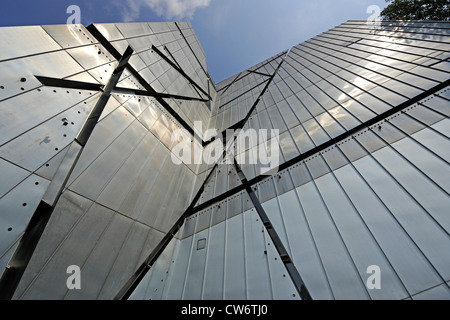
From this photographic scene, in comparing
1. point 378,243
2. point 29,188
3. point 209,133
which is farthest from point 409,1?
point 29,188

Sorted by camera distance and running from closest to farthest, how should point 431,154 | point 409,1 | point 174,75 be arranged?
point 431,154 < point 174,75 < point 409,1

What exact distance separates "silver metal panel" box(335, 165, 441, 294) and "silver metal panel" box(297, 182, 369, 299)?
18.2 inches

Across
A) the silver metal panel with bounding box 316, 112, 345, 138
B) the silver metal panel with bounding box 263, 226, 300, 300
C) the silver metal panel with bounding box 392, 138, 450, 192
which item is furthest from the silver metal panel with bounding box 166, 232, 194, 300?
the silver metal panel with bounding box 392, 138, 450, 192

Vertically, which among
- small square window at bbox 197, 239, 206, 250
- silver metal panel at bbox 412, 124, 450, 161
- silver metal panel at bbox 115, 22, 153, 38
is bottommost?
small square window at bbox 197, 239, 206, 250

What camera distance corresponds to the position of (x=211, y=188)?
6.09 metres

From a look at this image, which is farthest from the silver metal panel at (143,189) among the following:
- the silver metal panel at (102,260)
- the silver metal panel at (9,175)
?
the silver metal panel at (9,175)

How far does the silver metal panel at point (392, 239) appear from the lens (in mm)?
2230

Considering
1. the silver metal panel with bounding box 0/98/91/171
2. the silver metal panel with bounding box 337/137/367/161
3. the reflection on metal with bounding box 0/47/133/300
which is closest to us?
the reflection on metal with bounding box 0/47/133/300

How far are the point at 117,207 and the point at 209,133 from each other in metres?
6.56

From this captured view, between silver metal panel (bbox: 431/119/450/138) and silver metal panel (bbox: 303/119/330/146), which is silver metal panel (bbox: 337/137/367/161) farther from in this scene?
silver metal panel (bbox: 431/119/450/138)

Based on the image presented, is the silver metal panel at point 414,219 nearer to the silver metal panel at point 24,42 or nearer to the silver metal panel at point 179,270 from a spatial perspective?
the silver metal panel at point 179,270

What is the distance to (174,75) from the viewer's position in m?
9.75

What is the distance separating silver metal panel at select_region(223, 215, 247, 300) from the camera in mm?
3223
